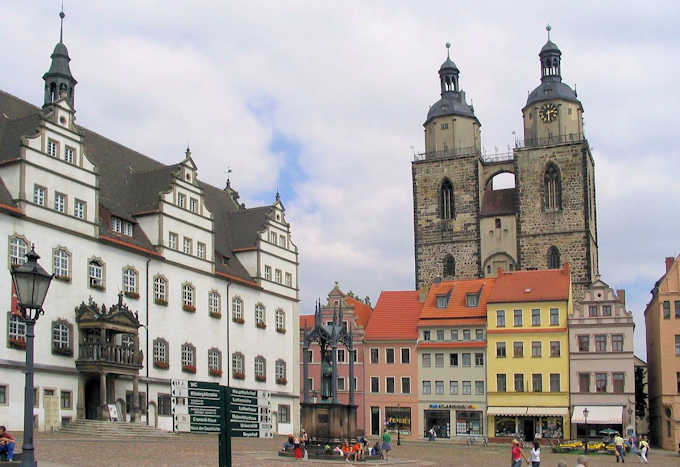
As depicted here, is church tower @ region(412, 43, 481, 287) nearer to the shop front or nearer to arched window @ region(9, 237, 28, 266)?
the shop front

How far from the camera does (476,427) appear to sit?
7044 cm

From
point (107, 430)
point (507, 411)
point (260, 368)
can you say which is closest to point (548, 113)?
point (507, 411)

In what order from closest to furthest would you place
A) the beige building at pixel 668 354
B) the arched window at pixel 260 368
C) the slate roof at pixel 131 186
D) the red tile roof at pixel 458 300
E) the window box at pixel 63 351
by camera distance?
Result: 1. the window box at pixel 63 351
2. the slate roof at pixel 131 186
3. the arched window at pixel 260 368
4. the beige building at pixel 668 354
5. the red tile roof at pixel 458 300

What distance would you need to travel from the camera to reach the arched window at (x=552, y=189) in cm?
8981

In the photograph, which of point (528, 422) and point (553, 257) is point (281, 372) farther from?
point (553, 257)

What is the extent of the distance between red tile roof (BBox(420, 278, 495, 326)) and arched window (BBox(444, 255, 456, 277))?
562 inches

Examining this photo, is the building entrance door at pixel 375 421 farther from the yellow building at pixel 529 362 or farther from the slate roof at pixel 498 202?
the slate roof at pixel 498 202

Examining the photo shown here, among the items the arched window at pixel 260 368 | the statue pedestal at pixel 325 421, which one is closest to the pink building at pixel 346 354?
the arched window at pixel 260 368

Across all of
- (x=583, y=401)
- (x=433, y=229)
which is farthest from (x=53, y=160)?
(x=433, y=229)

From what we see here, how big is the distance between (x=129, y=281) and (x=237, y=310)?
1122cm

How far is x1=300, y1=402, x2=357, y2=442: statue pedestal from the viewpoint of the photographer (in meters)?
37.3

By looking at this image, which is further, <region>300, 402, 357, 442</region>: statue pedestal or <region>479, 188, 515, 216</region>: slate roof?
<region>479, 188, 515, 216</region>: slate roof

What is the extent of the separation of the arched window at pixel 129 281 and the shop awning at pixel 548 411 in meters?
30.0

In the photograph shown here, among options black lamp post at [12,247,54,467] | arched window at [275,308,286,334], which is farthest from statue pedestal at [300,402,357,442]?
arched window at [275,308,286,334]
